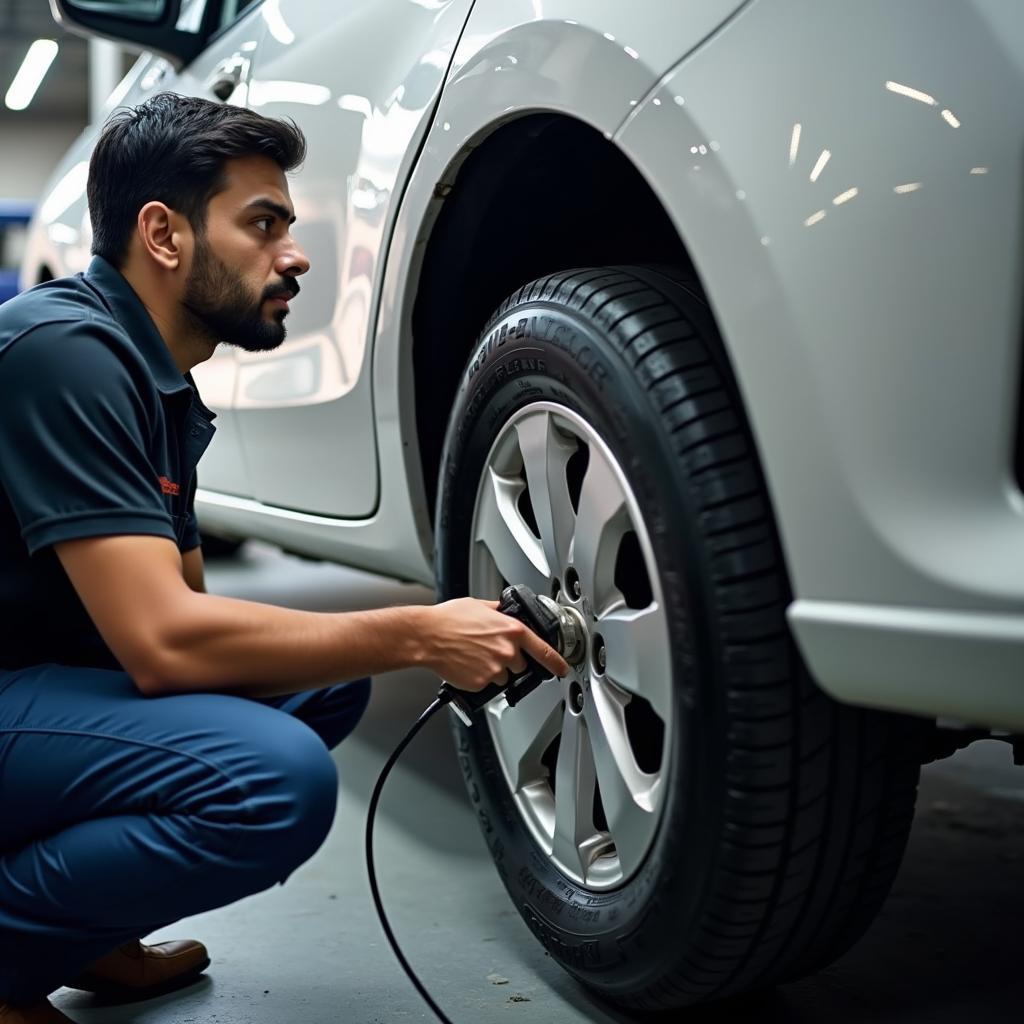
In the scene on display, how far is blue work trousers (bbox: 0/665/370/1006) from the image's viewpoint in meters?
1.14

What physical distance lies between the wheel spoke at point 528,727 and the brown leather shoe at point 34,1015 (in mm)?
503

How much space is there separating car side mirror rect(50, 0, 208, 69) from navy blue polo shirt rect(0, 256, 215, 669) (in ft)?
4.06

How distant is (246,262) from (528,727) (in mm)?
574

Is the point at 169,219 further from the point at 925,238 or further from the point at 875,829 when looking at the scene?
the point at 875,829

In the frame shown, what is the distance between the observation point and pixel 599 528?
1.19 meters

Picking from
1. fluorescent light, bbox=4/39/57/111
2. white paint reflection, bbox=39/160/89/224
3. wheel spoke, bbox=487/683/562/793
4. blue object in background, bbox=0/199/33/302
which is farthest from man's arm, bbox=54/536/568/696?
fluorescent light, bbox=4/39/57/111

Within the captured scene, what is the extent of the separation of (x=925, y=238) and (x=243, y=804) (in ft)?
2.40

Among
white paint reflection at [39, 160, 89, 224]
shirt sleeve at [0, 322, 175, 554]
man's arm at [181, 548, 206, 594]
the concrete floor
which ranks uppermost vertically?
white paint reflection at [39, 160, 89, 224]

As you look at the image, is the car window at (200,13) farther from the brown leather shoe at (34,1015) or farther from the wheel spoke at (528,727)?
the brown leather shoe at (34,1015)

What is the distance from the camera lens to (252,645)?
1.17m

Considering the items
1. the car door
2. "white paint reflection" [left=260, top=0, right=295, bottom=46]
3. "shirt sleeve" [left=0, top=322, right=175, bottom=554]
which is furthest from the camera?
"white paint reflection" [left=260, top=0, right=295, bottom=46]

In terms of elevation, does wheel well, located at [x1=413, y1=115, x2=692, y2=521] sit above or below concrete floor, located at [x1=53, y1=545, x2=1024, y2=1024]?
above

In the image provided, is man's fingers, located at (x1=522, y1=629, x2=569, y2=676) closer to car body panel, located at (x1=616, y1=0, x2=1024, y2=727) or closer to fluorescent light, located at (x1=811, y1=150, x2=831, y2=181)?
car body panel, located at (x1=616, y1=0, x2=1024, y2=727)

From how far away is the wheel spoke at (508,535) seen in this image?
1.33 m
